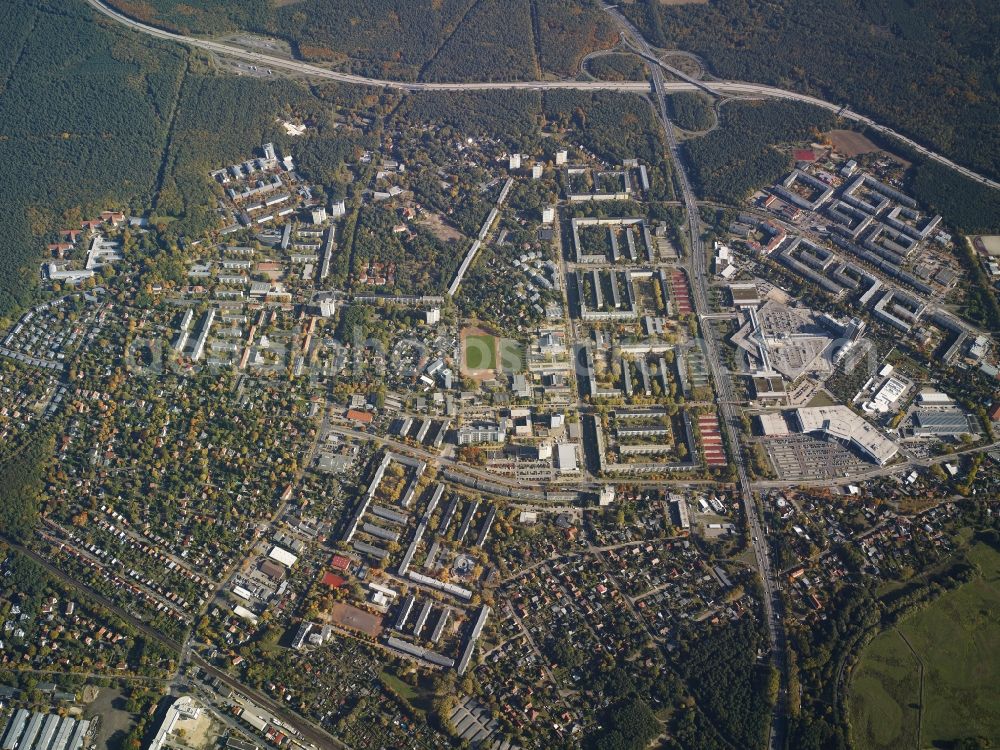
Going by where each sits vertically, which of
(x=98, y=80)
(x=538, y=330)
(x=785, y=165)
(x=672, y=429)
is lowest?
(x=672, y=429)

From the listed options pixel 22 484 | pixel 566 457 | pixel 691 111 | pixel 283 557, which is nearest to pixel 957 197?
pixel 691 111

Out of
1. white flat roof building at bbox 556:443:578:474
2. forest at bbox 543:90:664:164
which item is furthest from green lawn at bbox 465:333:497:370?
forest at bbox 543:90:664:164

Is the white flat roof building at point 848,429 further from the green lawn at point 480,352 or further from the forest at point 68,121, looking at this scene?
the forest at point 68,121

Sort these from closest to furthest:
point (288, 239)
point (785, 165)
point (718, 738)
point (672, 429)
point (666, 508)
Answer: point (718, 738)
point (666, 508)
point (672, 429)
point (288, 239)
point (785, 165)

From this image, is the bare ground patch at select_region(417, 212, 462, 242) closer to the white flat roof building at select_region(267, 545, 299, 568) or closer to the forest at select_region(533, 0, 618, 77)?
the forest at select_region(533, 0, 618, 77)

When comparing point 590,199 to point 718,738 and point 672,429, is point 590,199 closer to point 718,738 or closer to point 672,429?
point 672,429

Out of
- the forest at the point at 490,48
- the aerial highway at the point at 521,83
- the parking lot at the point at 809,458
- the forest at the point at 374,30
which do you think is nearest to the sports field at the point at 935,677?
the parking lot at the point at 809,458

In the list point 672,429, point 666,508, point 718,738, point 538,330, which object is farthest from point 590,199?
point 718,738
